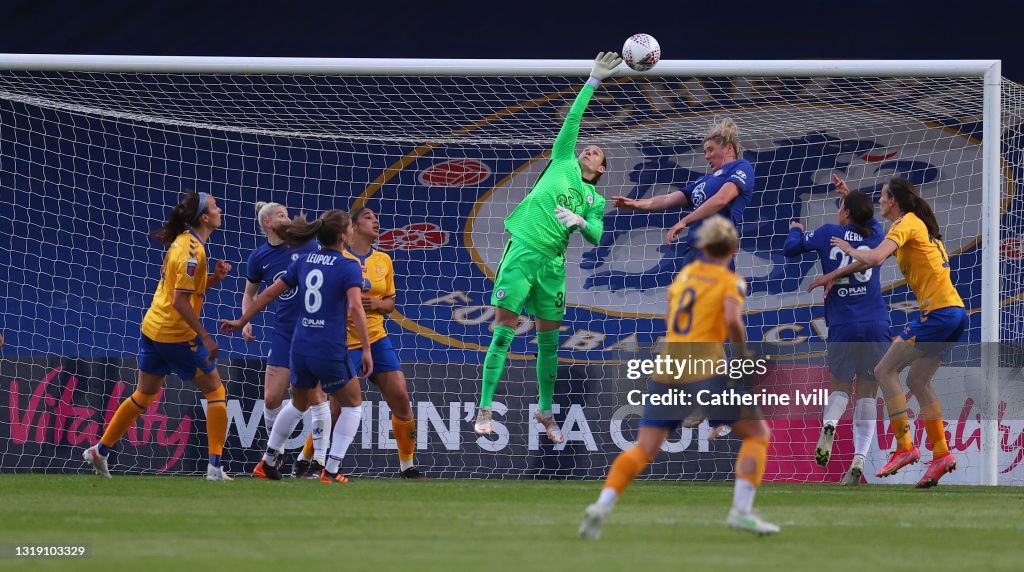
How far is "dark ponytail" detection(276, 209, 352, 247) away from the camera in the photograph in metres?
8.61

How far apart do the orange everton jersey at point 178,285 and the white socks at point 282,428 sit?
0.82 m

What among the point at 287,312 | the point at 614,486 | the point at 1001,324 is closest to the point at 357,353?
the point at 287,312

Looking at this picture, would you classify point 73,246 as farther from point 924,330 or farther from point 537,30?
point 924,330

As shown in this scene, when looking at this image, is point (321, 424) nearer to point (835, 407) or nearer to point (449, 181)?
point (835, 407)

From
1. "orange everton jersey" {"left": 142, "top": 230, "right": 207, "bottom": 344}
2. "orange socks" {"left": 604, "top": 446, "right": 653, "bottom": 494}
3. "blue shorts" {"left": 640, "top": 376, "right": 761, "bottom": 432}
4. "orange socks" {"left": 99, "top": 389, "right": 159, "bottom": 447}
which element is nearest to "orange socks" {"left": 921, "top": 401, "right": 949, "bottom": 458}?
"blue shorts" {"left": 640, "top": 376, "right": 761, "bottom": 432}

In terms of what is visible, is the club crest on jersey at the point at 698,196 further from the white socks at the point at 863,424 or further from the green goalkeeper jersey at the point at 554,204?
the white socks at the point at 863,424

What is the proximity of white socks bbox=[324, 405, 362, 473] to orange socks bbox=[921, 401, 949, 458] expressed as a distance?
3970 mm

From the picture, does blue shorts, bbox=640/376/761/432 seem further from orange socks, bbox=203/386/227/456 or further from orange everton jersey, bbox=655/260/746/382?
orange socks, bbox=203/386/227/456

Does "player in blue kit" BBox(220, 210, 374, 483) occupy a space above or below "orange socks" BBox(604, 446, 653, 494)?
above

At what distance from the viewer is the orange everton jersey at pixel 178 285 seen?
8781 millimetres

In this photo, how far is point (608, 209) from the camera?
14.4 meters

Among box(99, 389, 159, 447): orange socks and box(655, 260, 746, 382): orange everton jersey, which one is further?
box(99, 389, 159, 447): orange socks

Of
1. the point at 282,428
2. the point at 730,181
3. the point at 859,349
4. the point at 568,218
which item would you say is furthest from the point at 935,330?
the point at 282,428

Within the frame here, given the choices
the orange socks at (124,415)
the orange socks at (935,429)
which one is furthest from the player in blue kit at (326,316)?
the orange socks at (935,429)
